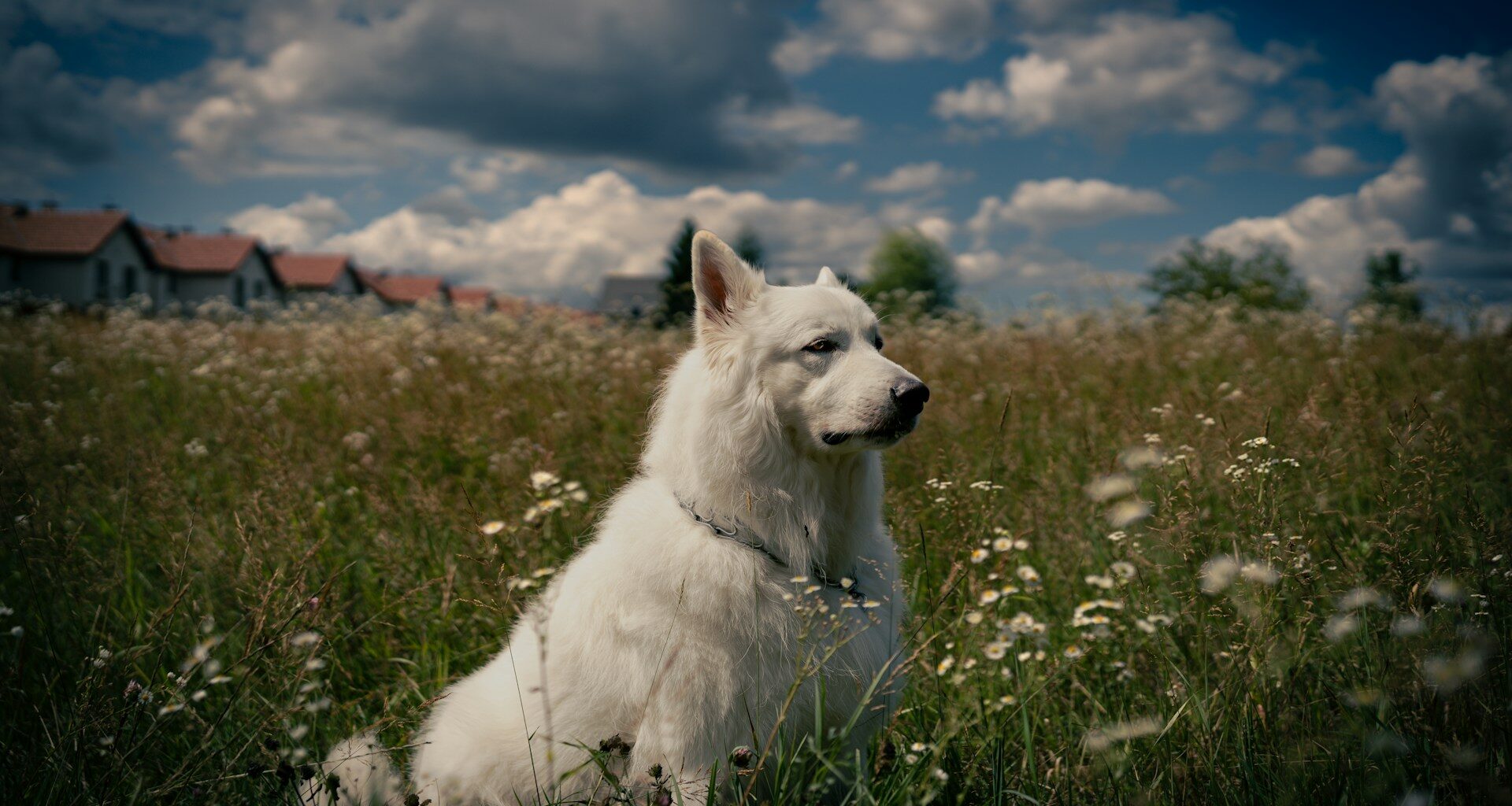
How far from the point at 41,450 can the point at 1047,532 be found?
18.3ft

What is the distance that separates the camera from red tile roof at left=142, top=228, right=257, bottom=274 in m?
53.0

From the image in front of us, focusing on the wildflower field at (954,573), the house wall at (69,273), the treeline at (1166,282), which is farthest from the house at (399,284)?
the wildflower field at (954,573)

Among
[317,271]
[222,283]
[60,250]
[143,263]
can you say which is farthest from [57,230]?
[317,271]

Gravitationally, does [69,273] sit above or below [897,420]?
above

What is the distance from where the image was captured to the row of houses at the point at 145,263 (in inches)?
1655

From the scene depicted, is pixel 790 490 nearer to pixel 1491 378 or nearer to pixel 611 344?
pixel 611 344

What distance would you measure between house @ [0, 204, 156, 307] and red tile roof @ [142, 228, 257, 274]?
6965mm

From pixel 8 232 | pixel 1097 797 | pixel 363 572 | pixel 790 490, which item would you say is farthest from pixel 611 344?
pixel 8 232

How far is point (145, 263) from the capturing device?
49.9 metres

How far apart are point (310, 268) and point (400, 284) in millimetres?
14762

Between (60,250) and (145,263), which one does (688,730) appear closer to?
(60,250)

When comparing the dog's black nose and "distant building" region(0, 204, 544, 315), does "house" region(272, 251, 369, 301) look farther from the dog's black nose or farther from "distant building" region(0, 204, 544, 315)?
the dog's black nose

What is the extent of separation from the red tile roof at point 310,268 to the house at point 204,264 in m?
4.26

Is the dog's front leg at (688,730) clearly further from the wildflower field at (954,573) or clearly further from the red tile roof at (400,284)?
the red tile roof at (400,284)
